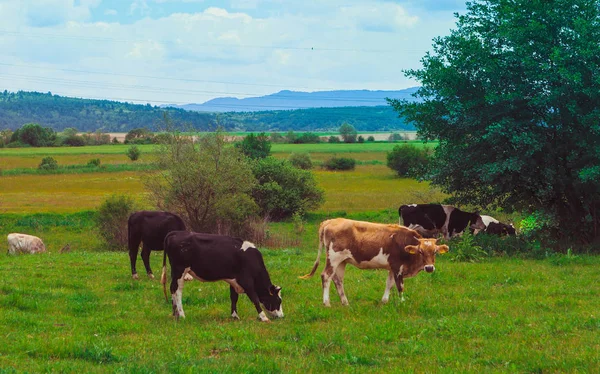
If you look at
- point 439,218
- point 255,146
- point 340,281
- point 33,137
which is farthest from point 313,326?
point 33,137

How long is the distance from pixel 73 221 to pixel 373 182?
37.3 m

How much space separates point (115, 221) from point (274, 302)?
27538 mm

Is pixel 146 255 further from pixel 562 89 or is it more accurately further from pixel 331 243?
pixel 562 89

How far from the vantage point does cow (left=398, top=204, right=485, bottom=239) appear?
33.1 metres

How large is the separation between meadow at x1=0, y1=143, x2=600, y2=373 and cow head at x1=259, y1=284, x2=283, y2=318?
0.25m

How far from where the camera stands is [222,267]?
1459 cm

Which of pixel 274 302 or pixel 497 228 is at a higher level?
pixel 274 302

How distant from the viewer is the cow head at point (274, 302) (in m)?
14.5

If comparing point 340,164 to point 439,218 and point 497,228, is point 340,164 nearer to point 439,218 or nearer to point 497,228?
point 497,228

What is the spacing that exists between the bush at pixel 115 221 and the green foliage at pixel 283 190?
12.4 metres

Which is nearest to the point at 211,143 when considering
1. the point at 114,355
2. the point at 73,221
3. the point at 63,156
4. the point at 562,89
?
the point at 73,221

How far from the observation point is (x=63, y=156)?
11769cm

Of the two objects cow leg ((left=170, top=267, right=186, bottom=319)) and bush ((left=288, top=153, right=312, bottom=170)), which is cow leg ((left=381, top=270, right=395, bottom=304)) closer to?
cow leg ((left=170, top=267, right=186, bottom=319))

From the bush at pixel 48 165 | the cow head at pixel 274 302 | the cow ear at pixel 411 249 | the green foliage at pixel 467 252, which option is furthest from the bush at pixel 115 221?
the bush at pixel 48 165
